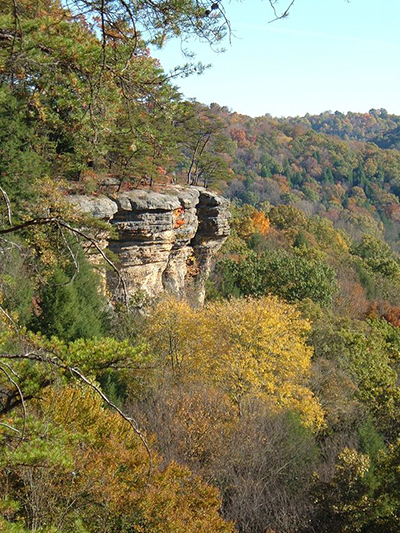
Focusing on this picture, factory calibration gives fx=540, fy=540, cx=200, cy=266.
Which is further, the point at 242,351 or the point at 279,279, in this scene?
the point at 279,279

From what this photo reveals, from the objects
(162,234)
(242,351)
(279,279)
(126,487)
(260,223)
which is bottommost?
(279,279)

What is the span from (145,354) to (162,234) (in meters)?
6.37

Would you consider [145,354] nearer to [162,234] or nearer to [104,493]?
[162,234]

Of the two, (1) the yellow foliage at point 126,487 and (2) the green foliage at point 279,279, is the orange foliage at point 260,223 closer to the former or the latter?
(2) the green foliage at point 279,279

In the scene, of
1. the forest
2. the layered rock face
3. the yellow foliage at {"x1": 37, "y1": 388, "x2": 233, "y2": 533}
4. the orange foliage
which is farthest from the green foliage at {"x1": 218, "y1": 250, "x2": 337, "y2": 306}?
the yellow foliage at {"x1": 37, "y1": 388, "x2": 233, "y2": 533}

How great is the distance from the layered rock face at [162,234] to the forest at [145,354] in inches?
34.1

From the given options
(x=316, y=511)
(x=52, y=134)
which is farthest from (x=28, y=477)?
(x=52, y=134)

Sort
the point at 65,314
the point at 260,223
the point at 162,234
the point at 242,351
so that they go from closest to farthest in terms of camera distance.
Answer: the point at 65,314, the point at 242,351, the point at 162,234, the point at 260,223

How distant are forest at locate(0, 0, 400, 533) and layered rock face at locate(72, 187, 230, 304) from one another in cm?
87

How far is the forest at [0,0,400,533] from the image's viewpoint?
13.5ft

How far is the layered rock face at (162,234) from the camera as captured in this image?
63.9ft

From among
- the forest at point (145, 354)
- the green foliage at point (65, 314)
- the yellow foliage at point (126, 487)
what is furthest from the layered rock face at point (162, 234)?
the yellow foliage at point (126, 487)

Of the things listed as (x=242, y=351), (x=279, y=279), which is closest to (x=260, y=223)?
(x=279, y=279)

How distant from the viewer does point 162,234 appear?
67.8 ft
